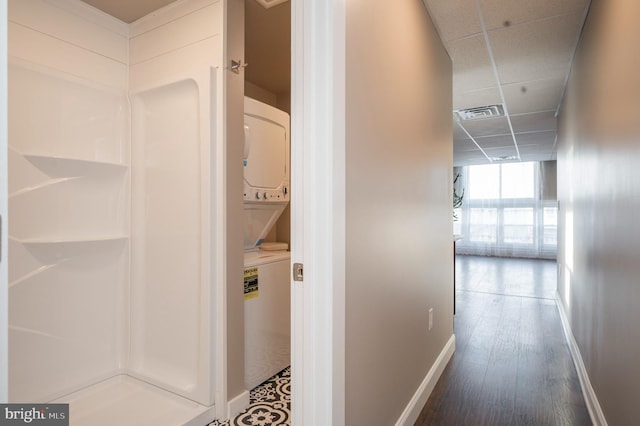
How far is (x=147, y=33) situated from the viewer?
2.20 m

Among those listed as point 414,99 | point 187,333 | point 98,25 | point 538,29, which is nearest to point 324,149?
point 414,99

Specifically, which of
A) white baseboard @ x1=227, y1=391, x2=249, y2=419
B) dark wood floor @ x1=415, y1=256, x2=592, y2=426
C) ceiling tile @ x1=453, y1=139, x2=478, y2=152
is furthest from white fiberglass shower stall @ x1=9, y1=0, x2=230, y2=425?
ceiling tile @ x1=453, y1=139, x2=478, y2=152

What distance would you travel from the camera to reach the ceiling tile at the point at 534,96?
3305 mm

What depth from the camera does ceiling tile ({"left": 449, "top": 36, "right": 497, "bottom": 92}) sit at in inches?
101

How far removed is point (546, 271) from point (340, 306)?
7.03 m

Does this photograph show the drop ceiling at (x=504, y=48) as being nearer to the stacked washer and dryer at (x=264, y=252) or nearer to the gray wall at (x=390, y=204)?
the gray wall at (x=390, y=204)

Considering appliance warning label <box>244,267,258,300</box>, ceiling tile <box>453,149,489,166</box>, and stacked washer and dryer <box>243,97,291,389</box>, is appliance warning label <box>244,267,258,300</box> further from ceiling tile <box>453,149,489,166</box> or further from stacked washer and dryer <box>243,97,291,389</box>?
ceiling tile <box>453,149,489,166</box>

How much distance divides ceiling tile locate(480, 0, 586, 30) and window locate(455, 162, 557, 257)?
24.2 ft

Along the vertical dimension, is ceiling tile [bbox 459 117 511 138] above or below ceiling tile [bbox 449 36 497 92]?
below

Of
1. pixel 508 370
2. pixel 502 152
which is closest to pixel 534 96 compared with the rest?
pixel 508 370

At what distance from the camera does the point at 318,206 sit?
3.88ft

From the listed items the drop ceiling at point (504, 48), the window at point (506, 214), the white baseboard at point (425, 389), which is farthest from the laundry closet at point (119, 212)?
the window at point (506, 214)

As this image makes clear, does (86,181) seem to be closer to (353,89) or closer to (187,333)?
(187,333)

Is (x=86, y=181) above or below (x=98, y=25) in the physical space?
below
